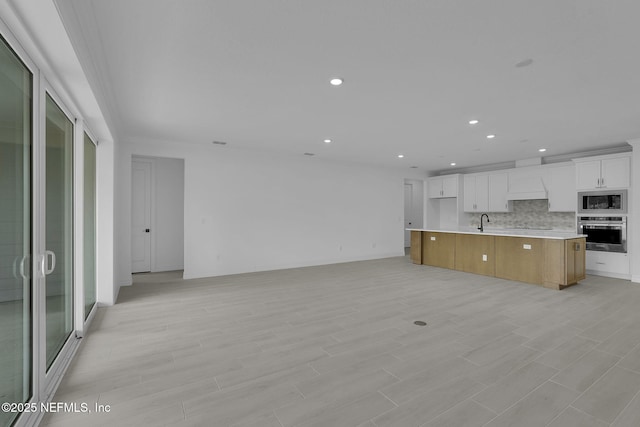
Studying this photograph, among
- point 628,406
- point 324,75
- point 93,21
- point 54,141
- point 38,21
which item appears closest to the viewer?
point 38,21

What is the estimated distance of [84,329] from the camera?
3174 mm

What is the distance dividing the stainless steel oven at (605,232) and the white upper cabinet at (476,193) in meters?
2.26

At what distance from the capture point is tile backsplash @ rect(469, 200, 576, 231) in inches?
281

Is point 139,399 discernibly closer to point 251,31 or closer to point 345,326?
point 345,326

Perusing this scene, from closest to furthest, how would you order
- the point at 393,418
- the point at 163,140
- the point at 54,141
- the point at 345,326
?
the point at 393,418, the point at 54,141, the point at 345,326, the point at 163,140

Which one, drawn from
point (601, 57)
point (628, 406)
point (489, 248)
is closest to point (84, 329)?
point (628, 406)

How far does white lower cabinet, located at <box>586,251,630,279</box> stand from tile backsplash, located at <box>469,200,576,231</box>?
106cm

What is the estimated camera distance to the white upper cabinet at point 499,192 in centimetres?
785

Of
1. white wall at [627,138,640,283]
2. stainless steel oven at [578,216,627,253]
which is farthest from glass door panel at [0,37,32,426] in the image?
stainless steel oven at [578,216,627,253]

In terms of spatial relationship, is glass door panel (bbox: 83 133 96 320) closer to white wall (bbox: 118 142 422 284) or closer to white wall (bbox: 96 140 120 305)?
white wall (bbox: 96 140 120 305)

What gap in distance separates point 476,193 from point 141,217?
867cm

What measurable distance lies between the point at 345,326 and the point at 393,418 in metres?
1.55

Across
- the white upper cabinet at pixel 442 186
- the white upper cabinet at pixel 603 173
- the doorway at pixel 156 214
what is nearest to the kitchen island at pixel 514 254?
the white upper cabinet at pixel 603 173

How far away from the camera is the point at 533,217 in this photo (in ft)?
25.2
